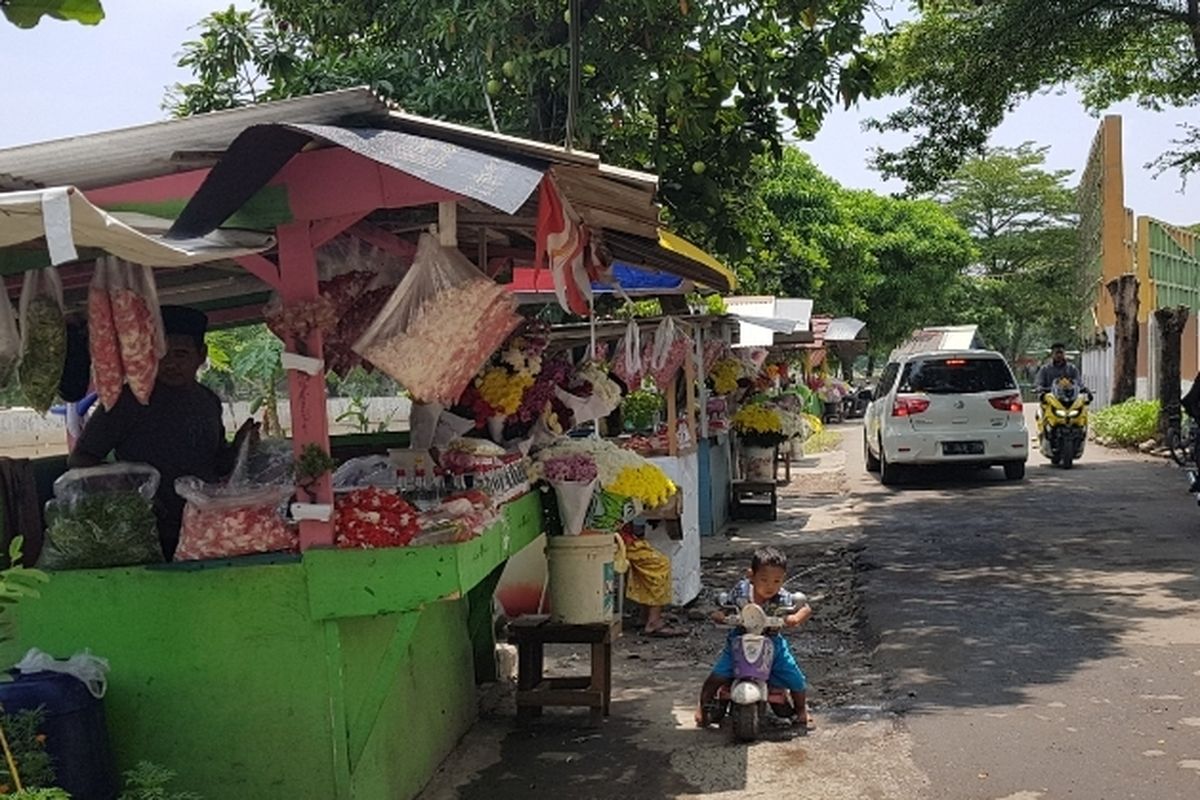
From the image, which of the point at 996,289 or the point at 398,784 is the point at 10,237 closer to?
the point at 398,784

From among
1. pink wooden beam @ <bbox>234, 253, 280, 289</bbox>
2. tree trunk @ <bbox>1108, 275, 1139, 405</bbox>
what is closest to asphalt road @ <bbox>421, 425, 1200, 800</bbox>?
pink wooden beam @ <bbox>234, 253, 280, 289</bbox>

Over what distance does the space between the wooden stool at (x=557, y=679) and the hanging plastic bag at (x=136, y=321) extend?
2.65m

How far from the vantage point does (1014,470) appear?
54.3 ft

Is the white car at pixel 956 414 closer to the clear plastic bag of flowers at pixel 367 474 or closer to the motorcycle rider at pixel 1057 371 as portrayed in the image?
the motorcycle rider at pixel 1057 371

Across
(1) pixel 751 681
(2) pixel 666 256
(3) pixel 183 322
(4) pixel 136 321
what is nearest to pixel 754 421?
(2) pixel 666 256

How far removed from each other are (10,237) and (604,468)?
3.60 m

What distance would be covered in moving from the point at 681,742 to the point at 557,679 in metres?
0.85

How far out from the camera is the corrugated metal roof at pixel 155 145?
14.4 feet

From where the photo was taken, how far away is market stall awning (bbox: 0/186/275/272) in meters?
3.36

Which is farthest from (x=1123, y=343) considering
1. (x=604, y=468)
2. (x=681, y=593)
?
(x=604, y=468)

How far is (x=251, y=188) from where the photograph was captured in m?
4.16

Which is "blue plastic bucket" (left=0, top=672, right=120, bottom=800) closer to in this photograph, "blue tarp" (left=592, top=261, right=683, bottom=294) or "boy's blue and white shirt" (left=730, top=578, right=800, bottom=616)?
"boy's blue and white shirt" (left=730, top=578, right=800, bottom=616)

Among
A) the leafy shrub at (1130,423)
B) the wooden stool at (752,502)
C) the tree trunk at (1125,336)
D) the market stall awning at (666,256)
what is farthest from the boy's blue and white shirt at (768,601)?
the tree trunk at (1125,336)

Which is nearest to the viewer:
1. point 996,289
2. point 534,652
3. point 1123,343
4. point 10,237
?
point 10,237
